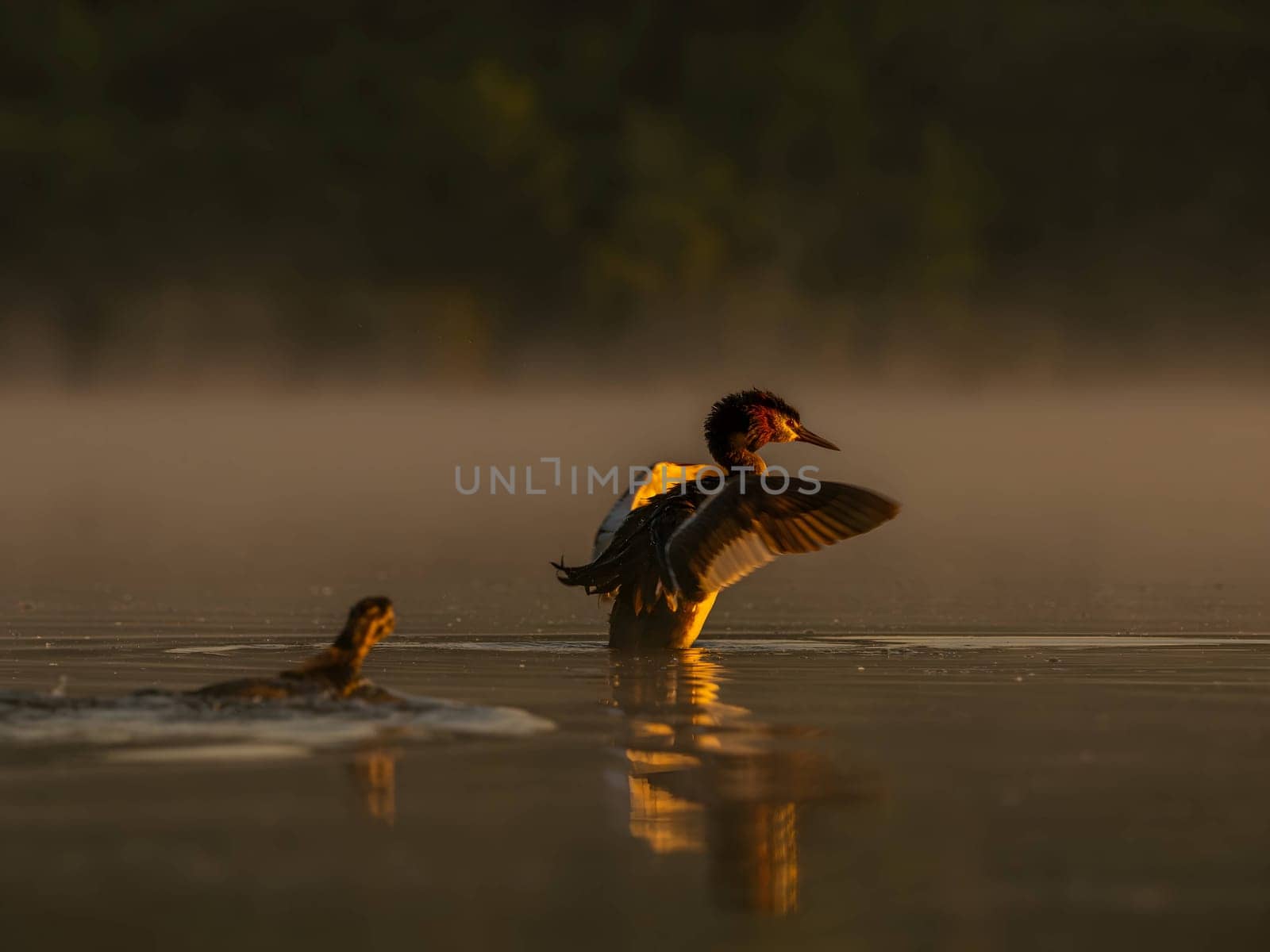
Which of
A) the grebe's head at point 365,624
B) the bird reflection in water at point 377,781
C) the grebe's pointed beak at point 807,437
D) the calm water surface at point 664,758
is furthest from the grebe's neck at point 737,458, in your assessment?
the bird reflection in water at point 377,781

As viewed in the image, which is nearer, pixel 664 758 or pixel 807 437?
pixel 664 758

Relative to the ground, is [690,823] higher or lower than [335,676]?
lower

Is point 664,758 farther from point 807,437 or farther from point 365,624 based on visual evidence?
point 807,437

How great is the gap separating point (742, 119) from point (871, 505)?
64.8 meters

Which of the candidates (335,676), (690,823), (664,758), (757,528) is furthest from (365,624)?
(690,823)

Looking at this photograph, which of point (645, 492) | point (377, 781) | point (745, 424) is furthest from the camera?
point (745, 424)

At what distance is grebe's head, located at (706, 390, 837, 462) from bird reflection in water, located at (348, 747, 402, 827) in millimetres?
4270

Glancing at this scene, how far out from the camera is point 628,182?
67.2 meters

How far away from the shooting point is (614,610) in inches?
422

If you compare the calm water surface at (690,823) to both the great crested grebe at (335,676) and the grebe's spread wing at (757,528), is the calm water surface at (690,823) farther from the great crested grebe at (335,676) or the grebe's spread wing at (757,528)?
the grebe's spread wing at (757,528)

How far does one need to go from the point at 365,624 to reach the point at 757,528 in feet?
7.41

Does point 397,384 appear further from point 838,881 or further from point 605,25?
point 838,881

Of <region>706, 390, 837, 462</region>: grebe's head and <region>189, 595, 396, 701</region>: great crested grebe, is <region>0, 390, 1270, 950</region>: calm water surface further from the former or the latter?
<region>706, 390, 837, 462</region>: grebe's head

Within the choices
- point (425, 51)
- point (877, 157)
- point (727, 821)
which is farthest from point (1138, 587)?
point (425, 51)
